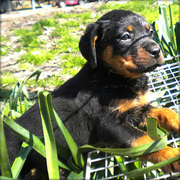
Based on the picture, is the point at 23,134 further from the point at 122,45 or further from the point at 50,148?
the point at 122,45

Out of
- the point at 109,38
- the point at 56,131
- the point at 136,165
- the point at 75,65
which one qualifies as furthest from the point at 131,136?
the point at 75,65

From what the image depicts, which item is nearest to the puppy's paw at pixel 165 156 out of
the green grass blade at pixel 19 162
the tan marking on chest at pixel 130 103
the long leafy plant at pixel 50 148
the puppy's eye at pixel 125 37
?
the long leafy plant at pixel 50 148

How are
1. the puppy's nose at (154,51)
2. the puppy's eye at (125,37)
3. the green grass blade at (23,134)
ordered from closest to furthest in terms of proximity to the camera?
the green grass blade at (23,134), the puppy's nose at (154,51), the puppy's eye at (125,37)

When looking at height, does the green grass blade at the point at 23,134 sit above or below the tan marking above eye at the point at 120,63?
below

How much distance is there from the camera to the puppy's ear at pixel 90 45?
2.09 meters

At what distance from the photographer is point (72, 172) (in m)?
1.73

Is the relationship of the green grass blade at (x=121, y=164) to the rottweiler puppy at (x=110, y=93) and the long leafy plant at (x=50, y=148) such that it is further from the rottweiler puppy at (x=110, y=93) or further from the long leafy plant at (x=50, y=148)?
the rottweiler puppy at (x=110, y=93)

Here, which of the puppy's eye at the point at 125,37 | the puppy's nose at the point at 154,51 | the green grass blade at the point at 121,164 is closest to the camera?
the green grass blade at the point at 121,164

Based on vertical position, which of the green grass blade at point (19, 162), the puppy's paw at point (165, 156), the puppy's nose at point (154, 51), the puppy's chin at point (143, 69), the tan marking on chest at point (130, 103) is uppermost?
the puppy's nose at point (154, 51)

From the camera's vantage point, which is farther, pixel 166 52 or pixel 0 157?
pixel 166 52

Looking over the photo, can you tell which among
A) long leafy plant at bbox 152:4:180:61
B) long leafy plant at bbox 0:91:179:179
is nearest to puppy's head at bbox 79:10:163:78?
long leafy plant at bbox 0:91:179:179

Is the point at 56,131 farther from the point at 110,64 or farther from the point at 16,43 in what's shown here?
the point at 16,43

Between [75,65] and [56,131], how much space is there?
2620mm

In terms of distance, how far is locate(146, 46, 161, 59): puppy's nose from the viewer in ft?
6.65
